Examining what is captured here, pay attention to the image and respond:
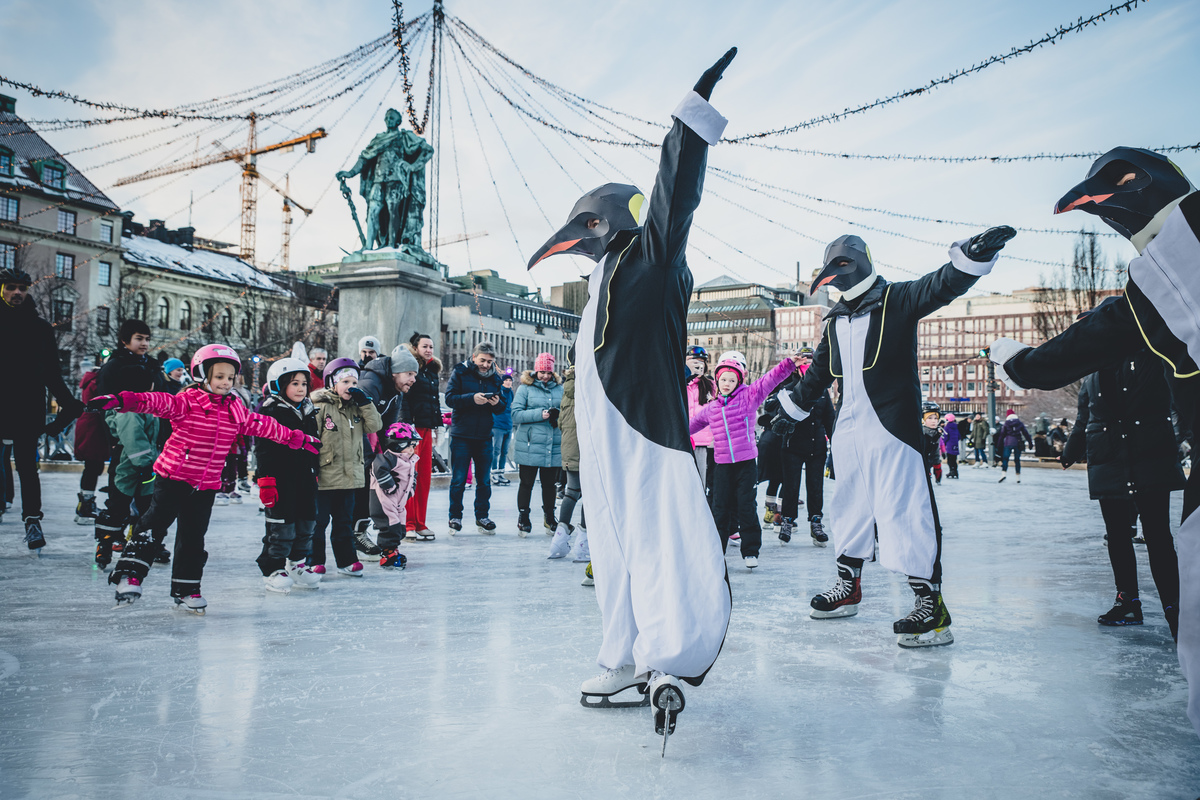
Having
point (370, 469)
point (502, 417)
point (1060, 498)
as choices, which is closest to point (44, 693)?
point (370, 469)

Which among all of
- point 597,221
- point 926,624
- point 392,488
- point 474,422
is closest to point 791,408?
point 926,624

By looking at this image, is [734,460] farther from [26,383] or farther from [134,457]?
[26,383]

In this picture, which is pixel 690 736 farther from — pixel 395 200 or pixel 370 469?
pixel 395 200

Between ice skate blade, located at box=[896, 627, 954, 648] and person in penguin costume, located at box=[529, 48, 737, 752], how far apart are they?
1.51 m

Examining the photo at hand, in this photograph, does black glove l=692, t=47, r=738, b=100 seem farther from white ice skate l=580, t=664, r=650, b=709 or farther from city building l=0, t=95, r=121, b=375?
city building l=0, t=95, r=121, b=375

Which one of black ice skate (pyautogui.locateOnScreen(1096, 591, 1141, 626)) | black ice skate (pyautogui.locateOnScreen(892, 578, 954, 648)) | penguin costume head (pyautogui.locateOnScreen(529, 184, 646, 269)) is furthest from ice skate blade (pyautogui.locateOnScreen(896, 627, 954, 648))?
penguin costume head (pyautogui.locateOnScreen(529, 184, 646, 269))

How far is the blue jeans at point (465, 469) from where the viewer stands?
7672mm

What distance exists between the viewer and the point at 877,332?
13.2 ft

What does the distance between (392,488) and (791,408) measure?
2836 mm

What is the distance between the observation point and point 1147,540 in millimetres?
3887

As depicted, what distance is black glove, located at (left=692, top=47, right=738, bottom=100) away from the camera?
96.7 inches

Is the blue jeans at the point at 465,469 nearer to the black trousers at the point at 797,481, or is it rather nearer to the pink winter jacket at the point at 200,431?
the black trousers at the point at 797,481

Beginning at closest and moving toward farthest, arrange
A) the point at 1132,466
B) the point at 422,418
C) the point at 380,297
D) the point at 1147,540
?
the point at 1147,540 < the point at 1132,466 < the point at 422,418 < the point at 380,297

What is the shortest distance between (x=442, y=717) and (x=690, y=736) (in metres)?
0.81
